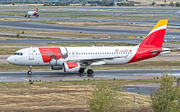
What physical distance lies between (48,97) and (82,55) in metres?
17.1

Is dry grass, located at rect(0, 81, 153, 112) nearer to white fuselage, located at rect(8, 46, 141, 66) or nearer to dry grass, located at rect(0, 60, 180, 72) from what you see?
white fuselage, located at rect(8, 46, 141, 66)

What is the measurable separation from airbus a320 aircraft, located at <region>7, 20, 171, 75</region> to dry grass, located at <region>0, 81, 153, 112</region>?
7.07 m

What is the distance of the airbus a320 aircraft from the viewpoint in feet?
162

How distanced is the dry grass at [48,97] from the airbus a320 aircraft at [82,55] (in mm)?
7065

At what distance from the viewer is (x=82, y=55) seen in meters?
50.8

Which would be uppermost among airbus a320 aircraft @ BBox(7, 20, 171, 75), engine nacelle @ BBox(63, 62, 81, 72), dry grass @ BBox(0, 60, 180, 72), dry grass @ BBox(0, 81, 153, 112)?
airbus a320 aircraft @ BBox(7, 20, 171, 75)

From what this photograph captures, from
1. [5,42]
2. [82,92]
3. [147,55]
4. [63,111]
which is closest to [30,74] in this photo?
[82,92]

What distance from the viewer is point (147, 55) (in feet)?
171

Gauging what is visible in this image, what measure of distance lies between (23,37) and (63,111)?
71.3 metres

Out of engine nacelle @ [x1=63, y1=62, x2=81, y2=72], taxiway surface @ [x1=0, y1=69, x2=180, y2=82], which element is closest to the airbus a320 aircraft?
engine nacelle @ [x1=63, y1=62, x2=81, y2=72]

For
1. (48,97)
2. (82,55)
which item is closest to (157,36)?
(82,55)

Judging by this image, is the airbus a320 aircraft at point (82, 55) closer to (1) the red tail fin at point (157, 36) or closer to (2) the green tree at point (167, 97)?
(1) the red tail fin at point (157, 36)

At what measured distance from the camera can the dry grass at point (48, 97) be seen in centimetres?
3048

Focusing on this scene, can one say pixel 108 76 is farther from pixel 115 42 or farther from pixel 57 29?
pixel 57 29
